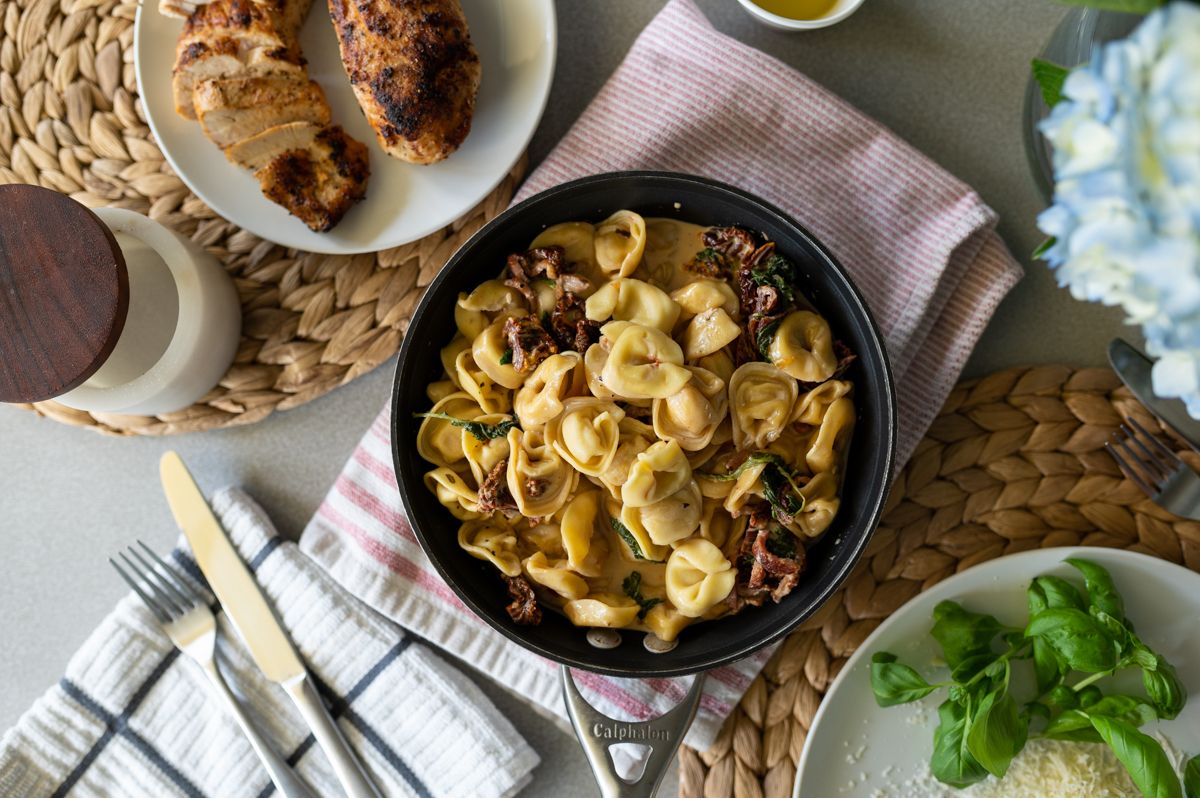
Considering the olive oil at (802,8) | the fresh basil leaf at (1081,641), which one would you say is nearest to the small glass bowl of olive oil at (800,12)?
the olive oil at (802,8)

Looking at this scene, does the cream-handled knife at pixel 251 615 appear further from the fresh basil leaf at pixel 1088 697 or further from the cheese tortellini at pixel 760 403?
the fresh basil leaf at pixel 1088 697

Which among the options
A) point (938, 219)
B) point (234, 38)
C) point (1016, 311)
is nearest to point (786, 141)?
point (938, 219)

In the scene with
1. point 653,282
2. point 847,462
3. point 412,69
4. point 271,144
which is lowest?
point 847,462

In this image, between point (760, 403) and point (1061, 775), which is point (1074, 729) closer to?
point (1061, 775)

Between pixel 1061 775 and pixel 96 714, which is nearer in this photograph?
pixel 1061 775

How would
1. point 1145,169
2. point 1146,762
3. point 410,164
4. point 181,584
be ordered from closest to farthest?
1. point 1145,169
2. point 1146,762
3. point 410,164
4. point 181,584

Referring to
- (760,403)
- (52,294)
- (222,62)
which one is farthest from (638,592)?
(222,62)
